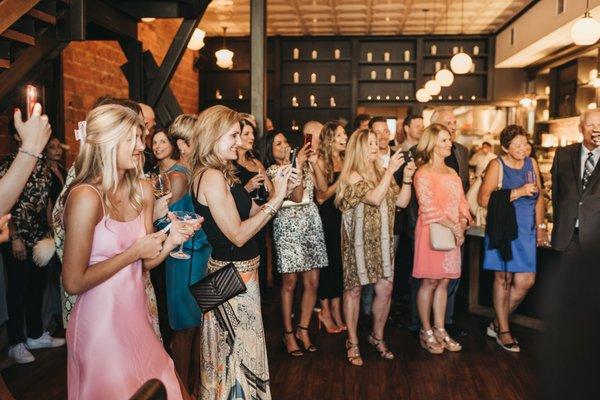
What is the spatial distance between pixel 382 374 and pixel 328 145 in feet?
5.35

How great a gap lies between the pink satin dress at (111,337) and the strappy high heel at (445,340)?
8.81 ft

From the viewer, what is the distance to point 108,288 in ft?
6.24

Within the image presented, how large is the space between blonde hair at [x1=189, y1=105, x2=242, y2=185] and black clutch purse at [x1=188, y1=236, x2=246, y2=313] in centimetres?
39

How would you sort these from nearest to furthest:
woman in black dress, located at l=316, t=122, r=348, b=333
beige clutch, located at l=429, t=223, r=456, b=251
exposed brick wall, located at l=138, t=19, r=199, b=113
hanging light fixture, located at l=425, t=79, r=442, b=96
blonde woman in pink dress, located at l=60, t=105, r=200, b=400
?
blonde woman in pink dress, located at l=60, t=105, r=200, b=400 → beige clutch, located at l=429, t=223, r=456, b=251 → woman in black dress, located at l=316, t=122, r=348, b=333 → exposed brick wall, located at l=138, t=19, r=199, b=113 → hanging light fixture, located at l=425, t=79, r=442, b=96

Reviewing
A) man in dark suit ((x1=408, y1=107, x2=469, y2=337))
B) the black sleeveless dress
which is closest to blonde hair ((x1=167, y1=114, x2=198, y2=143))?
the black sleeveless dress

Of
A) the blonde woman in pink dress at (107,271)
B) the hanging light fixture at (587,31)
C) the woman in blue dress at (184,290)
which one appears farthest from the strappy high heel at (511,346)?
the hanging light fixture at (587,31)

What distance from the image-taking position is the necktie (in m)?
3.95

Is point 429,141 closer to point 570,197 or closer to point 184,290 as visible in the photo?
point 570,197

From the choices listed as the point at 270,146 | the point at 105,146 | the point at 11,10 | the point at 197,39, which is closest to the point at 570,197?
the point at 270,146

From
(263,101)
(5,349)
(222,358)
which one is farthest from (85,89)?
(222,358)

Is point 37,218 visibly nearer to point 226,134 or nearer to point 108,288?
point 226,134

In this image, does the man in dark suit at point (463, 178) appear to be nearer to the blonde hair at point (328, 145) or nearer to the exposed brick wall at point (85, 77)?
the blonde hair at point (328, 145)

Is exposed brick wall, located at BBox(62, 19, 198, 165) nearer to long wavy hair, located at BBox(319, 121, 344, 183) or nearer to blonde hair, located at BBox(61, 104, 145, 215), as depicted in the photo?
long wavy hair, located at BBox(319, 121, 344, 183)

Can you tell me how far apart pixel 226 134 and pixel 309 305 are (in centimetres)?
197
